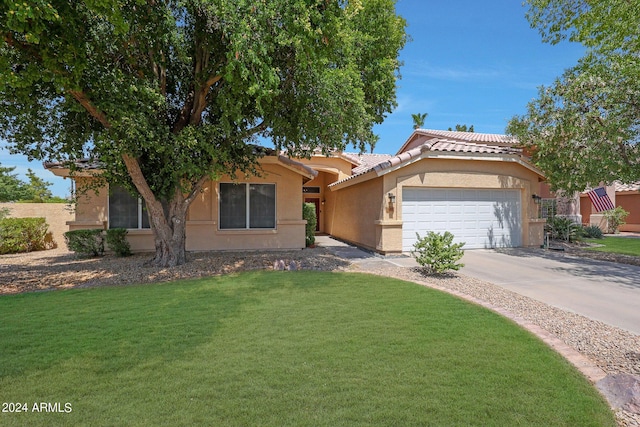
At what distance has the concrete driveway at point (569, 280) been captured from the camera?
6621 millimetres

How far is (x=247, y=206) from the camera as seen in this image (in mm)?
14719

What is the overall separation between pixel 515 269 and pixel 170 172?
10.6 m

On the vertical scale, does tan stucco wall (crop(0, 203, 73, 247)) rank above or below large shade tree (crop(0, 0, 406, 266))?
below

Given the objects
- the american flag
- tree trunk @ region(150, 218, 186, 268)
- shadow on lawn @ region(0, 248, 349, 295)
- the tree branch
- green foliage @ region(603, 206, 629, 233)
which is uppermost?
the tree branch

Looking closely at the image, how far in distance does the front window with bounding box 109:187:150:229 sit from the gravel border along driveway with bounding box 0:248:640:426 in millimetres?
1513

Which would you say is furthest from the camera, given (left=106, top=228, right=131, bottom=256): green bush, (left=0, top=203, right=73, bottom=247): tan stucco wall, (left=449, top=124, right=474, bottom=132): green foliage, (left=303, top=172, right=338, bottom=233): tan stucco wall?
(left=449, top=124, right=474, bottom=132): green foliage

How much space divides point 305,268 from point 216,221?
5.48 m

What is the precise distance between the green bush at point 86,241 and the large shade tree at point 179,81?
3.74 m

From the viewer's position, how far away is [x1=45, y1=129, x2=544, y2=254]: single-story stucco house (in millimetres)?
13594

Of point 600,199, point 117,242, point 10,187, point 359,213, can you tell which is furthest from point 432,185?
point 10,187

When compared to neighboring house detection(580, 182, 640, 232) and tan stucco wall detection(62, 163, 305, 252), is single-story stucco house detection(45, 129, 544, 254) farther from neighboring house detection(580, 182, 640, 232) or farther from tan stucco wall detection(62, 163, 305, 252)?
neighboring house detection(580, 182, 640, 232)

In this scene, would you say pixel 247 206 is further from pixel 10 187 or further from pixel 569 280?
pixel 10 187

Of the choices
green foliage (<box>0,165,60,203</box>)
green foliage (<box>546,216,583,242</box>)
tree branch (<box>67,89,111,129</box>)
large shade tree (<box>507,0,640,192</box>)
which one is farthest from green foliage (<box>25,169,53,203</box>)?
green foliage (<box>546,216,583,242</box>)

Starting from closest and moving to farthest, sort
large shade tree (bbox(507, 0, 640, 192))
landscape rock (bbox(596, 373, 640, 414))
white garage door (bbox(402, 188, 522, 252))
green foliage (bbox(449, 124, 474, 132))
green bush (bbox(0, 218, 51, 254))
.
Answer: landscape rock (bbox(596, 373, 640, 414)), large shade tree (bbox(507, 0, 640, 192)), white garage door (bbox(402, 188, 522, 252)), green bush (bbox(0, 218, 51, 254)), green foliage (bbox(449, 124, 474, 132))
